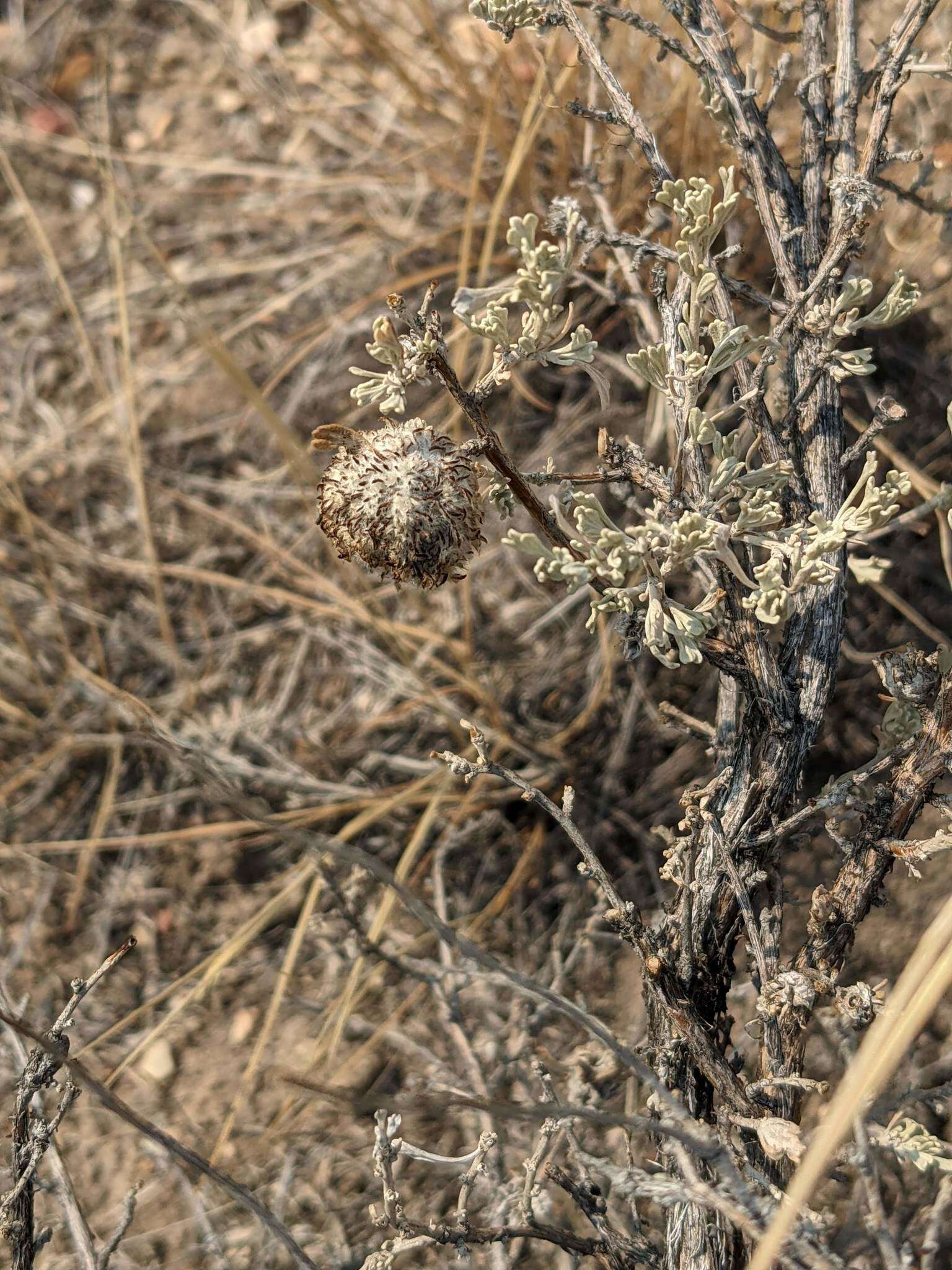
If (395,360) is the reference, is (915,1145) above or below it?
below

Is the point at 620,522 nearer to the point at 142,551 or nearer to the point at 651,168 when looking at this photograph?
the point at 651,168

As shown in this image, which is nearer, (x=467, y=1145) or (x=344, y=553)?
(x=344, y=553)

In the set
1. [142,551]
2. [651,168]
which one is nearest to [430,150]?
[142,551]

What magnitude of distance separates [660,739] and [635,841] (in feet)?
0.75

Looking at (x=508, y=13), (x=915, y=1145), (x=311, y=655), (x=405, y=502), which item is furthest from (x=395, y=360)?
(x=311, y=655)

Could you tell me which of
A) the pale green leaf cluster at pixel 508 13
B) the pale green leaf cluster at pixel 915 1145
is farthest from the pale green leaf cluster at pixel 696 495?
the pale green leaf cluster at pixel 915 1145

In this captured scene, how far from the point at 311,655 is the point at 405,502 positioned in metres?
1.54

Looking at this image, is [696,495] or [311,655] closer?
[696,495]

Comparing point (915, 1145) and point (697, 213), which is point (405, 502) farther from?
point (915, 1145)

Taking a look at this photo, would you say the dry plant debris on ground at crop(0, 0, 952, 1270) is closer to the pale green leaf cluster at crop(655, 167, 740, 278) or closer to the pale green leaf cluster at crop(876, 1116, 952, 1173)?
the pale green leaf cluster at crop(655, 167, 740, 278)

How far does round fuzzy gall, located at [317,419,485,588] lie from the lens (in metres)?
1.08

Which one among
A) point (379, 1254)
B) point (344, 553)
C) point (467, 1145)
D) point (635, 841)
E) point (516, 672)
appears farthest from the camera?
point (516, 672)

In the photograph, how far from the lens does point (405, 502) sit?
1065 millimetres

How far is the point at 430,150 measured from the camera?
257 centimetres
